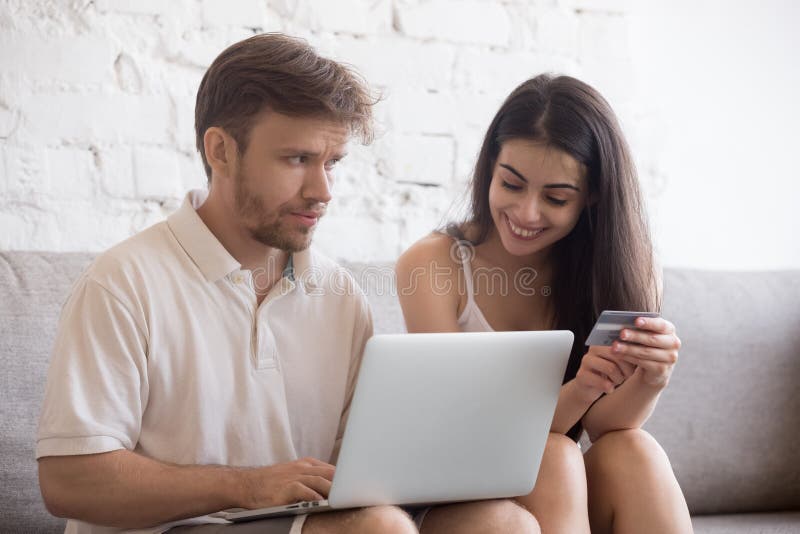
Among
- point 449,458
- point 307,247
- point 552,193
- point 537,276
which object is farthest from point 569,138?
Result: point 449,458

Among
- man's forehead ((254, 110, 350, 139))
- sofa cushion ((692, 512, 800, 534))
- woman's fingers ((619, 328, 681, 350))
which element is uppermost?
man's forehead ((254, 110, 350, 139))

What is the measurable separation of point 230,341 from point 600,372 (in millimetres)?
569

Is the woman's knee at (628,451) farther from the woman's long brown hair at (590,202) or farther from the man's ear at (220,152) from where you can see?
the man's ear at (220,152)

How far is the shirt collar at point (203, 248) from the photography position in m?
1.29

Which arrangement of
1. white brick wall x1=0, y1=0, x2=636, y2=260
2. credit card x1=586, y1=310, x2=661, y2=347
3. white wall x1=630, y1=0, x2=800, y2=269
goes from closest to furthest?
credit card x1=586, y1=310, x2=661, y2=347 → white brick wall x1=0, y1=0, x2=636, y2=260 → white wall x1=630, y1=0, x2=800, y2=269

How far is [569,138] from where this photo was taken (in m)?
1.52

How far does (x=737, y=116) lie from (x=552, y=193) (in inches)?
42.4

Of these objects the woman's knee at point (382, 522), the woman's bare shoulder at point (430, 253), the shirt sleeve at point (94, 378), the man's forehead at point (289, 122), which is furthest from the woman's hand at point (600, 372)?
the shirt sleeve at point (94, 378)

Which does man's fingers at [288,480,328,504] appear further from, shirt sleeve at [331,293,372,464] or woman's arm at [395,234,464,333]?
woman's arm at [395,234,464,333]

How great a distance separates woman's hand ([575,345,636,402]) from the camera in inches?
55.3

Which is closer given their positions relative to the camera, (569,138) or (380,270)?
(569,138)

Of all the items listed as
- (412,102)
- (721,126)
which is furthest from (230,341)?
(721,126)

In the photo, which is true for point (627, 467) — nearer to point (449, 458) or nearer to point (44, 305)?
point (449, 458)

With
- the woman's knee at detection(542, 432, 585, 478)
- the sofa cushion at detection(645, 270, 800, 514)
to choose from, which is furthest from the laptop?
the sofa cushion at detection(645, 270, 800, 514)
